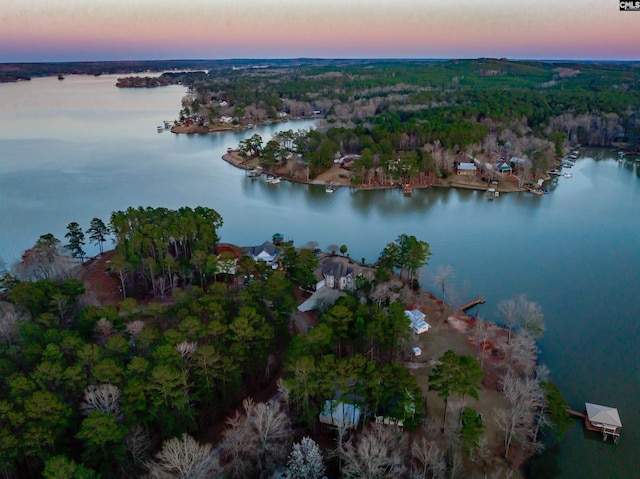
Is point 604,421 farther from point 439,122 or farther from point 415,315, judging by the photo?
point 439,122

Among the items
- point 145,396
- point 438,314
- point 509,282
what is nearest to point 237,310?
point 145,396

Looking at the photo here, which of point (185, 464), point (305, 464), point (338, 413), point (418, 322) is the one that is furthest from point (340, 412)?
point (418, 322)

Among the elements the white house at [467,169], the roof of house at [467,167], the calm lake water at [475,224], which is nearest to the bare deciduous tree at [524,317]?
the calm lake water at [475,224]

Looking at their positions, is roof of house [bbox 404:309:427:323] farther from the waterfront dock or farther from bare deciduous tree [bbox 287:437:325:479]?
bare deciduous tree [bbox 287:437:325:479]

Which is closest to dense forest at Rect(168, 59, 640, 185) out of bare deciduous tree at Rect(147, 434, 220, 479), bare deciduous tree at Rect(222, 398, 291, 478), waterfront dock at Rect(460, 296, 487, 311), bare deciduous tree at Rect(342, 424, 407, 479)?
waterfront dock at Rect(460, 296, 487, 311)

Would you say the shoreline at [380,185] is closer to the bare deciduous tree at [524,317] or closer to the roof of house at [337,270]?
the roof of house at [337,270]
